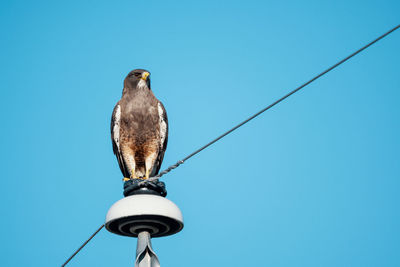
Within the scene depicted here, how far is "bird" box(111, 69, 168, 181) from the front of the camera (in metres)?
8.48

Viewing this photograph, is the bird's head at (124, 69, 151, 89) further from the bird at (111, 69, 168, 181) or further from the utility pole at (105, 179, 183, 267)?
the utility pole at (105, 179, 183, 267)

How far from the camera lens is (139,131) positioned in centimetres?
846

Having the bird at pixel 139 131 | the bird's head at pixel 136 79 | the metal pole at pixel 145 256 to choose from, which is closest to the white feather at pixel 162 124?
the bird at pixel 139 131

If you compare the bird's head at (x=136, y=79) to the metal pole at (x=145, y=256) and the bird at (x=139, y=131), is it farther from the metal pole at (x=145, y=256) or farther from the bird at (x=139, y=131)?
the metal pole at (x=145, y=256)

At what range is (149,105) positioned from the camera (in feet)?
28.2

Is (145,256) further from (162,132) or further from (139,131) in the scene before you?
(162,132)

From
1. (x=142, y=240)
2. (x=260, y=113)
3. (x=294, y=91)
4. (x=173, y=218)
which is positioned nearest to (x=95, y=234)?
(x=142, y=240)

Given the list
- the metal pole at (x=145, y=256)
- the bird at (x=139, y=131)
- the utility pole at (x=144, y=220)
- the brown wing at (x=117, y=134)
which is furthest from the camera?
the brown wing at (x=117, y=134)

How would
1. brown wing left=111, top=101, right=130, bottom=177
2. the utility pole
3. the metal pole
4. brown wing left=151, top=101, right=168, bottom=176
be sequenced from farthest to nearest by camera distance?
brown wing left=151, top=101, right=168, bottom=176 → brown wing left=111, top=101, right=130, bottom=177 → the utility pole → the metal pole

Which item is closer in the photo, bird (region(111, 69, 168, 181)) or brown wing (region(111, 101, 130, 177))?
bird (region(111, 69, 168, 181))

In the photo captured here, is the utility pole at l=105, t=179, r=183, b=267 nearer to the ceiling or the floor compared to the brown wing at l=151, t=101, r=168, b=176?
nearer to the floor

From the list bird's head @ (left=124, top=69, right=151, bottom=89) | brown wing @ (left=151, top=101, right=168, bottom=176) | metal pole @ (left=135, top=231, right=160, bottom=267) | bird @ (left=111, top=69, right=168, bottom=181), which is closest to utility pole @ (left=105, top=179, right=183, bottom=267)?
metal pole @ (left=135, top=231, right=160, bottom=267)

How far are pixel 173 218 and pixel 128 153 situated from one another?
139 inches

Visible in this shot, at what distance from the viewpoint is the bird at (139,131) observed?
8.48 metres
